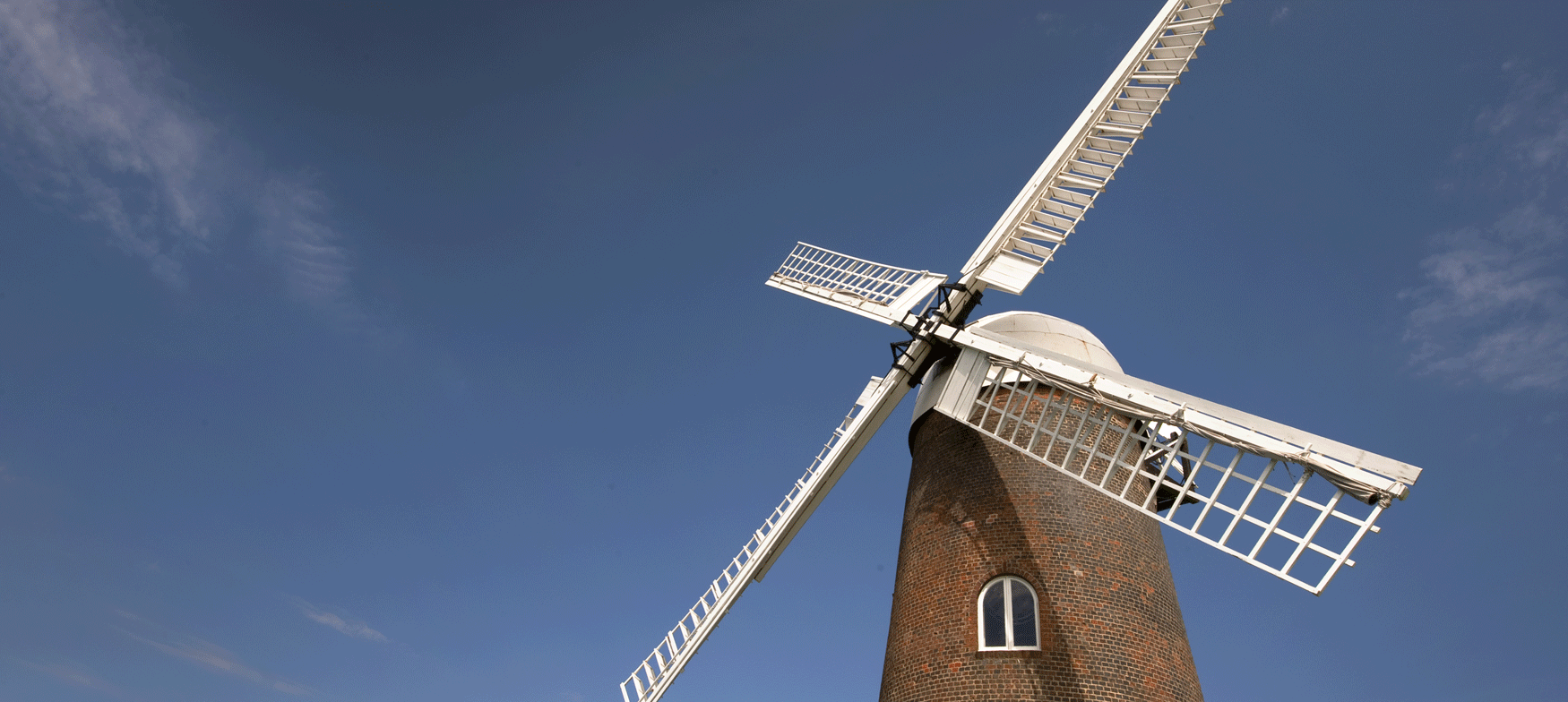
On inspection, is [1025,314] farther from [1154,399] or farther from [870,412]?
[1154,399]

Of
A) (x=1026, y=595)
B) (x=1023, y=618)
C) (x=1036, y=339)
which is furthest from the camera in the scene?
(x=1036, y=339)

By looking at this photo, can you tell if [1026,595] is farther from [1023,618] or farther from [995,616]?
[995,616]

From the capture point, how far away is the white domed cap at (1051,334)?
1345cm

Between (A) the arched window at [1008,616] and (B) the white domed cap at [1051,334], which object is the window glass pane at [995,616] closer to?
(A) the arched window at [1008,616]

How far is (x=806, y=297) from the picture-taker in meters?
17.0

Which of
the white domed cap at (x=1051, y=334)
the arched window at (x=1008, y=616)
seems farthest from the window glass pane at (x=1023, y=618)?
the white domed cap at (x=1051, y=334)

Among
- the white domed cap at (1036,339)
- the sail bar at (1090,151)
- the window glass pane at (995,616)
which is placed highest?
the sail bar at (1090,151)

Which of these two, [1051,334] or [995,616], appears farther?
[1051,334]

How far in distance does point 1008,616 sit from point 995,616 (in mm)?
180

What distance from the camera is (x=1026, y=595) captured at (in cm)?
1105

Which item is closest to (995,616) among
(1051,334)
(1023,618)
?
(1023,618)

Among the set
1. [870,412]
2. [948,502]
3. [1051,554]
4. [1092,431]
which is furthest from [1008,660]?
[870,412]

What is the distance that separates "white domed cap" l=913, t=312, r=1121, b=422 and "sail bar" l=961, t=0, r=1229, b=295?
54cm

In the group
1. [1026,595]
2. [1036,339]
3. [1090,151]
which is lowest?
A: [1026,595]
